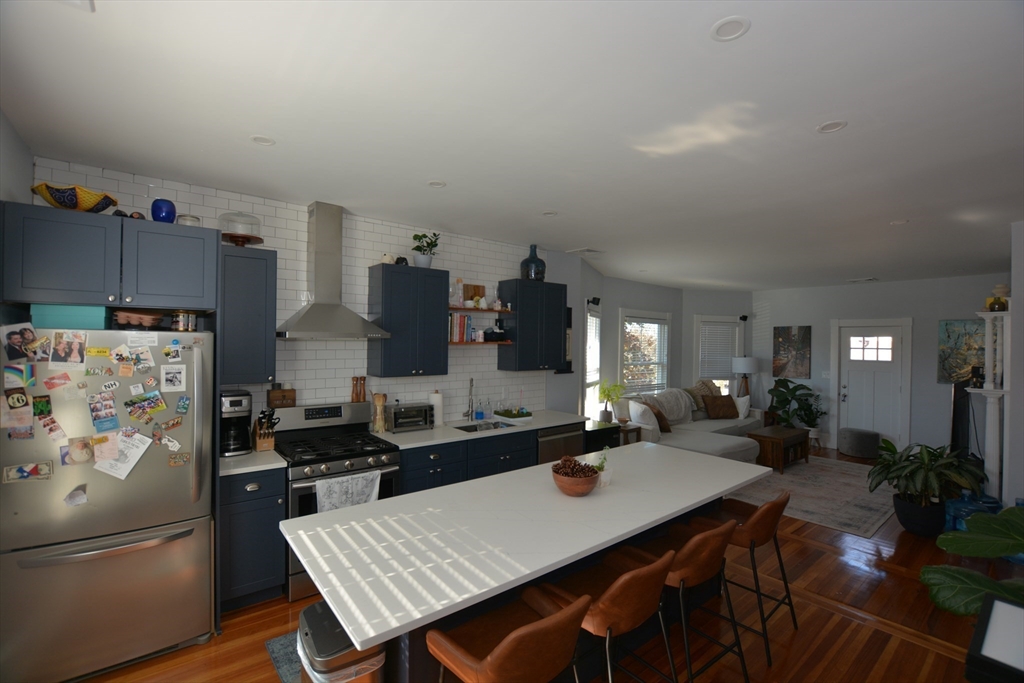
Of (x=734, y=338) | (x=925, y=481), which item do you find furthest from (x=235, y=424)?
(x=734, y=338)

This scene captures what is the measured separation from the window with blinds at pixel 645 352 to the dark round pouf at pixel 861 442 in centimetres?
273

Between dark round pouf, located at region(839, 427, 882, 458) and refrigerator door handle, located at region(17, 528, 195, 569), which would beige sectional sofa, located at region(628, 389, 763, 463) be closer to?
dark round pouf, located at region(839, 427, 882, 458)

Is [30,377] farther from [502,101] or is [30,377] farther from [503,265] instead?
[503,265]

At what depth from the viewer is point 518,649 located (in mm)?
1428

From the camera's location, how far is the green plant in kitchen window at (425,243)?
427cm

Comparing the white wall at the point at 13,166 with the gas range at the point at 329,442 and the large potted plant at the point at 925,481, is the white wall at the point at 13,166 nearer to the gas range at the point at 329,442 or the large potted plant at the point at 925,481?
the gas range at the point at 329,442

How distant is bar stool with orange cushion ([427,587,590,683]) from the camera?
1.43 meters

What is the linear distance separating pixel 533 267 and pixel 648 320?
371 cm

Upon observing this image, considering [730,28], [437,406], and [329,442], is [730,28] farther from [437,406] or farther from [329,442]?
[437,406]

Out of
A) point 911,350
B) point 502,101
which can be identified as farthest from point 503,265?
point 911,350

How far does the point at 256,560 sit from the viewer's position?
3041mm

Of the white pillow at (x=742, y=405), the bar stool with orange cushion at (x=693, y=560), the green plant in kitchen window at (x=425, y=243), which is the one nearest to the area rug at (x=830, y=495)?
the white pillow at (x=742, y=405)

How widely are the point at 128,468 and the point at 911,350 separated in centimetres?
917

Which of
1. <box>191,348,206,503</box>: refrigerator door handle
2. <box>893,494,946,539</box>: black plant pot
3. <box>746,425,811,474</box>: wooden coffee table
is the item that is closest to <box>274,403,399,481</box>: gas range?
<box>191,348,206,503</box>: refrigerator door handle
